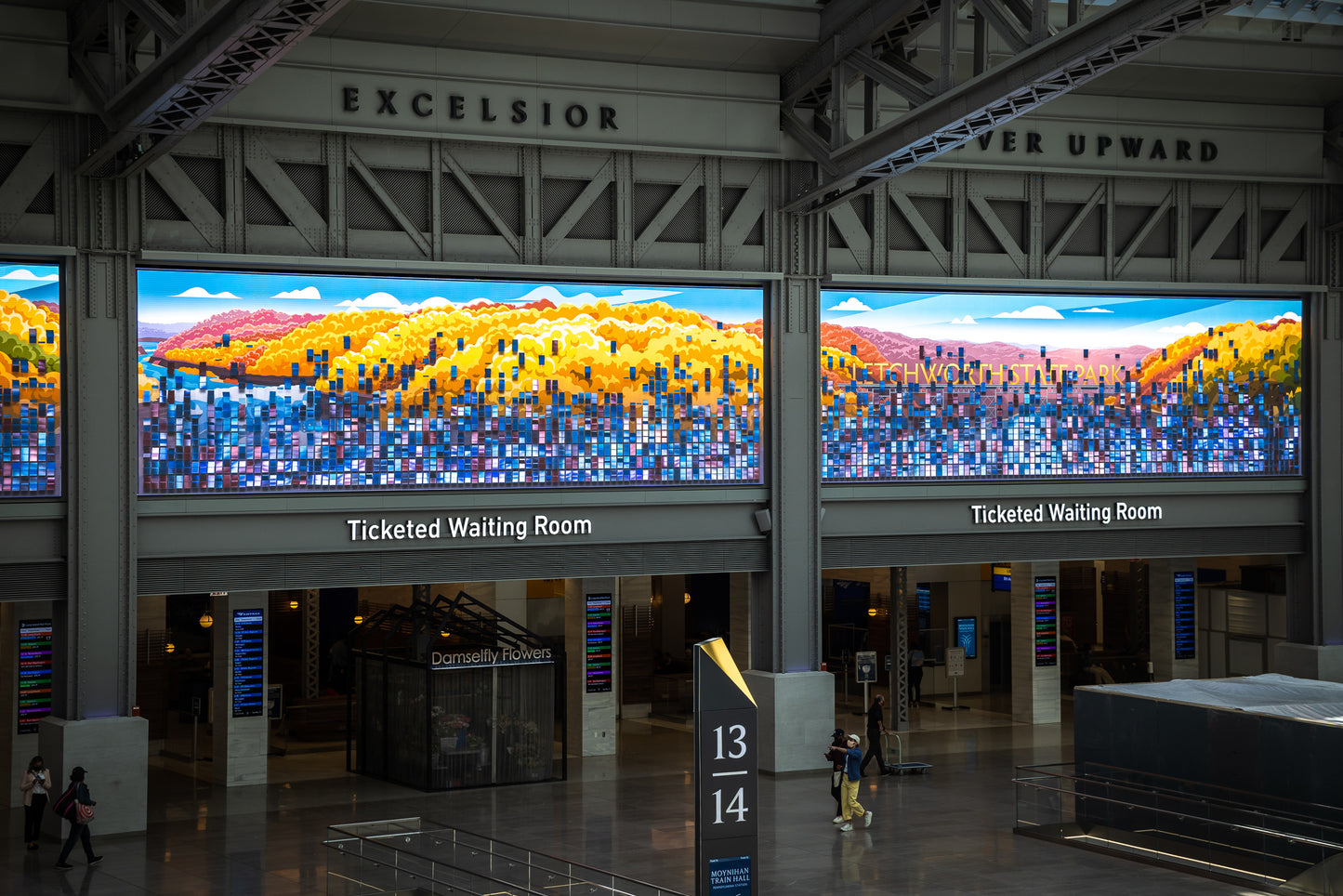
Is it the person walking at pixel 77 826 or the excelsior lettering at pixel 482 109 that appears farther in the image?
the excelsior lettering at pixel 482 109

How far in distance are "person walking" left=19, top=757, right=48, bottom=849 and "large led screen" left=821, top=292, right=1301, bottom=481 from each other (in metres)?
12.5

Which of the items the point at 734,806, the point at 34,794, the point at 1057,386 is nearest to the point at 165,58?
the point at 34,794

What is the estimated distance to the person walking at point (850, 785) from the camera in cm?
1959

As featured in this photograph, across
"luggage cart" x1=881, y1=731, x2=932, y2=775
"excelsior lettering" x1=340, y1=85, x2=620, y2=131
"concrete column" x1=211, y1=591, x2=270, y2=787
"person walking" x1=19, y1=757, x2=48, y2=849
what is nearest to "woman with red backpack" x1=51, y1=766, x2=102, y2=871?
"person walking" x1=19, y1=757, x2=48, y2=849

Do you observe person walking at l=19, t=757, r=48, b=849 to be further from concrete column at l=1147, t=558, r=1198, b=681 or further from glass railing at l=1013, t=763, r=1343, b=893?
concrete column at l=1147, t=558, r=1198, b=681

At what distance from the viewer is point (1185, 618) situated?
96.2 ft

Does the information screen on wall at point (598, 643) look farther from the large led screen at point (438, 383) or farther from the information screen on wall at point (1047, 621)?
the information screen on wall at point (1047, 621)

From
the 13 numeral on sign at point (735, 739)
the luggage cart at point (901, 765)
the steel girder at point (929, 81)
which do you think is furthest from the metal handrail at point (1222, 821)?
the steel girder at point (929, 81)

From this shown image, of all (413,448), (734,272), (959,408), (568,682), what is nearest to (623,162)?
(734,272)

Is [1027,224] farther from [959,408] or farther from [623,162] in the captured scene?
[623,162]

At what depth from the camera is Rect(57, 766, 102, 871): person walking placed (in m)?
17.5

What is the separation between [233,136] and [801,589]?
11.0 m

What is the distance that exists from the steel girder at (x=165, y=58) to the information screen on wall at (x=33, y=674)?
666 centimetres

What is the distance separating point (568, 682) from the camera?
25.2 m
